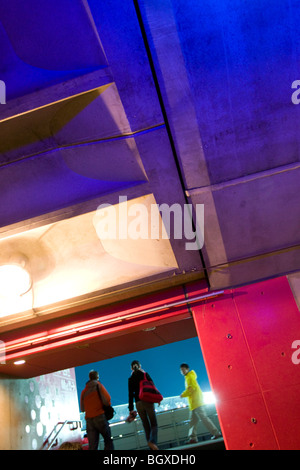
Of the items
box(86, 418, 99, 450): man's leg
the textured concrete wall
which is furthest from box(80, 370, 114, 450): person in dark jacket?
the textured concrete wall

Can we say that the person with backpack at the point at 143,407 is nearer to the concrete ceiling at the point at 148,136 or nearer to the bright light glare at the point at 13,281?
the concrete ceiling at the point at 148,136

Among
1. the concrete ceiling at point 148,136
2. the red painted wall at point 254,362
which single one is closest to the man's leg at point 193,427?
the red painted wall at point 254,362

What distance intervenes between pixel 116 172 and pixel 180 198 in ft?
2.43

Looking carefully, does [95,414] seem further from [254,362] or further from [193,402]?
[254,362]

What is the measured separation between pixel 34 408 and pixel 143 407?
191 inches

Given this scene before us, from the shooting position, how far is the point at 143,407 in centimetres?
496

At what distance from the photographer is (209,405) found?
7.37 m

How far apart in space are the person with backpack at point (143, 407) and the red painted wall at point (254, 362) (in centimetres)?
174

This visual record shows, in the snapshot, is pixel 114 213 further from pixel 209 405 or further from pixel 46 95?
pixel 209 405

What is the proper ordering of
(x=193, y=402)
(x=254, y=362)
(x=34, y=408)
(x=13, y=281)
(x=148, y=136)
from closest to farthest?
(x=148, y=136) < (x=254, y=362) < (x=13, y=281) < (x=193, y=402) < (x=34, y=408)

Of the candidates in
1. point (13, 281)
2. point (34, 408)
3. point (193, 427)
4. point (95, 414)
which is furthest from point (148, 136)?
point (34, 408)

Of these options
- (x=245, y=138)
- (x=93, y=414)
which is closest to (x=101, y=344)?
(x=93, y=414)

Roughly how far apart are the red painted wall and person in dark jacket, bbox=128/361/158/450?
174 centimetres

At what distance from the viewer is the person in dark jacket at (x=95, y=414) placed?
5031mm
